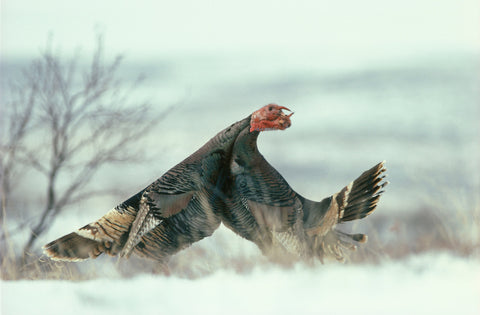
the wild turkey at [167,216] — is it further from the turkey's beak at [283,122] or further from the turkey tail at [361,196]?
the turkey tail at [361,196]

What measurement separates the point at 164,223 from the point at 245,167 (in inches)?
13.1

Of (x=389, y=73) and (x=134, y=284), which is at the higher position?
(x=389, y=73)

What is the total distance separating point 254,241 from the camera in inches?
82.4

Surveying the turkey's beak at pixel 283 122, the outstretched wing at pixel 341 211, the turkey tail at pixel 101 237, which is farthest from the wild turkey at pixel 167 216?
the outstretched wing at pixel 341 211

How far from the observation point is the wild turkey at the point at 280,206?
203cm

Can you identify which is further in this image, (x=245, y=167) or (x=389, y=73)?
Result: (x=389, y=73)

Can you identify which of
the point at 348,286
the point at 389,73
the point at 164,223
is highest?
the point at 389,73

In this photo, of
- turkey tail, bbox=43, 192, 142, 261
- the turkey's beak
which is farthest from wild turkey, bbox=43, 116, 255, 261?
the turkey's beak

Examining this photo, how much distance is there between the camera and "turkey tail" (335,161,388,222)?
2020 mm

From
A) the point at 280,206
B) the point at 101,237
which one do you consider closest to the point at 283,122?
the point at 280,206

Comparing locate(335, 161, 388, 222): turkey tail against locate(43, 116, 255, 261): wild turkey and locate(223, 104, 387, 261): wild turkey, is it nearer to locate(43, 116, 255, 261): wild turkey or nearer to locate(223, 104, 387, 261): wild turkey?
locate(223, 104, 387, 261): wild turkey

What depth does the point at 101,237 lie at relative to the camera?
2092 millimetres

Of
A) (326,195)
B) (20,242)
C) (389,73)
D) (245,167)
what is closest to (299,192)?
(326,195)

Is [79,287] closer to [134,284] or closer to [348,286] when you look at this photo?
[134,284]
